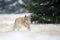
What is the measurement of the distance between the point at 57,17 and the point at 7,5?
49 centimetres

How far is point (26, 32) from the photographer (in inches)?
51.4

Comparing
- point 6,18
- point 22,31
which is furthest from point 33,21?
point 6,18

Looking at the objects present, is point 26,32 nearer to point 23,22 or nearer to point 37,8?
point 23,22

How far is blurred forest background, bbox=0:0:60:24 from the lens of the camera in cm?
133

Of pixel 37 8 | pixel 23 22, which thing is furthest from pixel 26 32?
pixel 37 8

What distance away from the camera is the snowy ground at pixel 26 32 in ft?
4.18

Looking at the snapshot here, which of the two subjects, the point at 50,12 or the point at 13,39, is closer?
the point at 13,39

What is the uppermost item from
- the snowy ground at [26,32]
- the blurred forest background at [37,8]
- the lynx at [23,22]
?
the blurred forest background at [37,8]

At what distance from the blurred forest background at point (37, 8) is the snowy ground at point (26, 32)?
0.19 ft

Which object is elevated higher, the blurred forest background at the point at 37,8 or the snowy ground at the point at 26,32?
the blurred forest background at the point at 37,8

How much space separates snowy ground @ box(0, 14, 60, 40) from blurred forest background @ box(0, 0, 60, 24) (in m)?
0.06

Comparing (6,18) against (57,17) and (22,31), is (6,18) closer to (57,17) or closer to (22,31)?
(22,31)

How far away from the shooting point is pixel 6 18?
131 cm

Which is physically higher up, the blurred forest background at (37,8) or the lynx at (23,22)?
the blurred forest background at (37,8)
